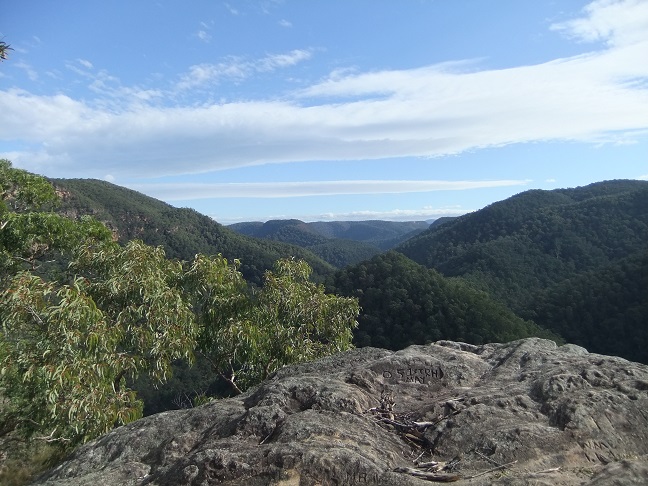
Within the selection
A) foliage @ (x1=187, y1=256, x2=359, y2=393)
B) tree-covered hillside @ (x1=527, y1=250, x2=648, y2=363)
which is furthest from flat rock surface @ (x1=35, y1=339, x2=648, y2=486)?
tree-covered hillside @ (x1=527, y1=250, x2=648, y2=363)

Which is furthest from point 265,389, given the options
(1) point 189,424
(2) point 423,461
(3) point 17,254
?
(3) point 17,254

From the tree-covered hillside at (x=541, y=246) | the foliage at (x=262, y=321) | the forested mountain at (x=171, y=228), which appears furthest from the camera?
the tree-covered hillside at (x=541, y=246)

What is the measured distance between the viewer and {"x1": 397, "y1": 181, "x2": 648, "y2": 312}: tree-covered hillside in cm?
10556

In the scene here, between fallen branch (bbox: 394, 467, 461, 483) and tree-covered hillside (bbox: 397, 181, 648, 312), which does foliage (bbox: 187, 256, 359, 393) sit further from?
tree-covered hillside (bbox: 397, 181, 648, 312)

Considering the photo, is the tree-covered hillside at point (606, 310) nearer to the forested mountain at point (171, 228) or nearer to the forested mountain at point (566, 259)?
the forested mountain at point (566, 259)

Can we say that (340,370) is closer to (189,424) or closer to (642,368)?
(189,424)

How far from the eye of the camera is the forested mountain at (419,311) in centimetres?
5806

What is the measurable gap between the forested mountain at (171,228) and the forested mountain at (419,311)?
33.2 m

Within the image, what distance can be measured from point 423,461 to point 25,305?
5.12 meters

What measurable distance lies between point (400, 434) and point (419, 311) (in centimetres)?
6172

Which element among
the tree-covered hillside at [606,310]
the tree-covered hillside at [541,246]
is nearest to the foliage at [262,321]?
the tree-covered hillside at [606,310]

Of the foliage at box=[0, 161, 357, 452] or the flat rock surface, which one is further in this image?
the foliage at box=[0, 161, 357, 452]

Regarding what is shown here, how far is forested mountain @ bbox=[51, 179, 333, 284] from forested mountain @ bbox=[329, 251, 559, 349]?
109 ft

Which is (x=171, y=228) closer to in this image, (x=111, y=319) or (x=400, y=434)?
(x=111, y=319)
